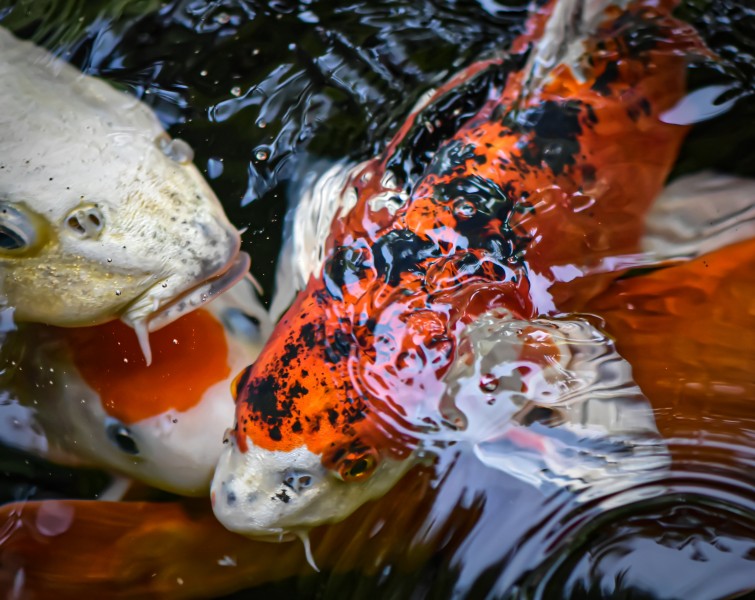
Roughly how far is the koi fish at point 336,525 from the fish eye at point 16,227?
63 cm

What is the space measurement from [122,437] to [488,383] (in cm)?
86

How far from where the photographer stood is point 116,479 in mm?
1847

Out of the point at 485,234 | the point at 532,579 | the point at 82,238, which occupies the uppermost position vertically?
the point at 82,238

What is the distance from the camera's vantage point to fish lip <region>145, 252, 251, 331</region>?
163 centimetres

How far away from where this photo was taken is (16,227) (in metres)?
1.54

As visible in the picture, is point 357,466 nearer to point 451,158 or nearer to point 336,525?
point 336,525

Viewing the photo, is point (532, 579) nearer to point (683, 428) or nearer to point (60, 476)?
point (683, 428)

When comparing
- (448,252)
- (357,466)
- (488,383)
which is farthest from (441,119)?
(357,466)

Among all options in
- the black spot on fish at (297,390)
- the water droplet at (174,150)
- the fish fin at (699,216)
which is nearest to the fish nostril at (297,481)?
the black spot on fish at (297,390)

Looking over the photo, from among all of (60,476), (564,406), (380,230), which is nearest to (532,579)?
(564,406)

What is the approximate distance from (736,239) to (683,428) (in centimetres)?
53

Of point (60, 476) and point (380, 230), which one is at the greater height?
point (380, 230)

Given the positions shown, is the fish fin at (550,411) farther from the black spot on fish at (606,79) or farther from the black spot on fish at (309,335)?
the black spot on fish at (606,79)

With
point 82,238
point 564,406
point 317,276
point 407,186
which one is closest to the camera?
point 82,238
